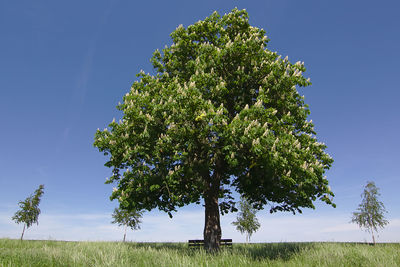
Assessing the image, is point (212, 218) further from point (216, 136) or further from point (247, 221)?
point (247, 221)

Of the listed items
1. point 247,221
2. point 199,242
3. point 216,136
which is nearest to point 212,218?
point 216,136

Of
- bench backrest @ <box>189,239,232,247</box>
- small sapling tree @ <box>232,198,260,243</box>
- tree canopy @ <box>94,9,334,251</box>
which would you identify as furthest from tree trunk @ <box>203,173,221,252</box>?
small sapling tree @ <box>232,198,260,243</box>

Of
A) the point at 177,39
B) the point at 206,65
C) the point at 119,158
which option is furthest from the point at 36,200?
the point at 206,65

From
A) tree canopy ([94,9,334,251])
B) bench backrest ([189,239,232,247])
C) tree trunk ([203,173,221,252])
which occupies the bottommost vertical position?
bench backrest ([189,239,232,247])

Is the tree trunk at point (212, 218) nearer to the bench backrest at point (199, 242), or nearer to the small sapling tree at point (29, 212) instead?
the bench backrest at point (199, 242)

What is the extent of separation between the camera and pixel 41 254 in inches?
486

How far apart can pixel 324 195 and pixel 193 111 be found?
1022 cm

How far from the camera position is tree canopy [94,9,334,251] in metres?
13.4

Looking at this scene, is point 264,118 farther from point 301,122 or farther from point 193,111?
point 301,122

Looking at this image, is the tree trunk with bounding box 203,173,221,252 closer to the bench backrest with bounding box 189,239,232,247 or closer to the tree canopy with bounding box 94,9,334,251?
the tree canopy with bounding box 94,9,334,251

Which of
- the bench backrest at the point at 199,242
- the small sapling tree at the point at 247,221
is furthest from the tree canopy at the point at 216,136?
the small sapling tree at the point at 247,221

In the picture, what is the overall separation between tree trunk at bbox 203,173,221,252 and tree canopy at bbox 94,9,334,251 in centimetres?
10

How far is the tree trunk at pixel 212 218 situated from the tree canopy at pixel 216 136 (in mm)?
97

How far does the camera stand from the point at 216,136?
15.0m
